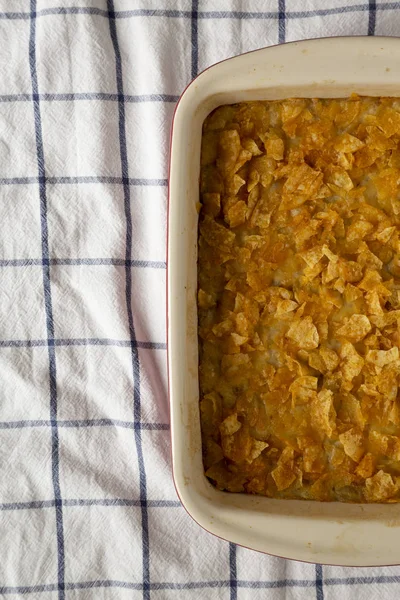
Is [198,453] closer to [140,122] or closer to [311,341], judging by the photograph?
[311,341]

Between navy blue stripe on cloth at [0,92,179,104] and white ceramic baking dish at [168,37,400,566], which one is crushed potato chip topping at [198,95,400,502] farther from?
navy blue stripe on cloth at [0,92,179,104]

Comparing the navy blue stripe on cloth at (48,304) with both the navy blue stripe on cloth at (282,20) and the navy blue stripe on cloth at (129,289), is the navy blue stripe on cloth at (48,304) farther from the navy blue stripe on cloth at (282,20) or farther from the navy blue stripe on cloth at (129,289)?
the navy blue stripe on cloth at (282,20)

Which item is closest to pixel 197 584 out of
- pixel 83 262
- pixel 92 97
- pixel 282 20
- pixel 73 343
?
pixel 73 343

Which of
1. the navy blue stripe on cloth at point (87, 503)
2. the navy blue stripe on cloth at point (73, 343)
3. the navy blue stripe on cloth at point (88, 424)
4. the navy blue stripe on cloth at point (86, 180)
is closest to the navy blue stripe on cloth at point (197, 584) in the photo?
the navy blue stripe on cloth at point (87, 503)

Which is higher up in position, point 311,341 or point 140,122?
point 140,122

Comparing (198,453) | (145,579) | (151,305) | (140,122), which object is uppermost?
(140,122)

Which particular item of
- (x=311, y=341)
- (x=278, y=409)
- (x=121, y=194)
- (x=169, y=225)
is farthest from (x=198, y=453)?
(x=121, y=194)
